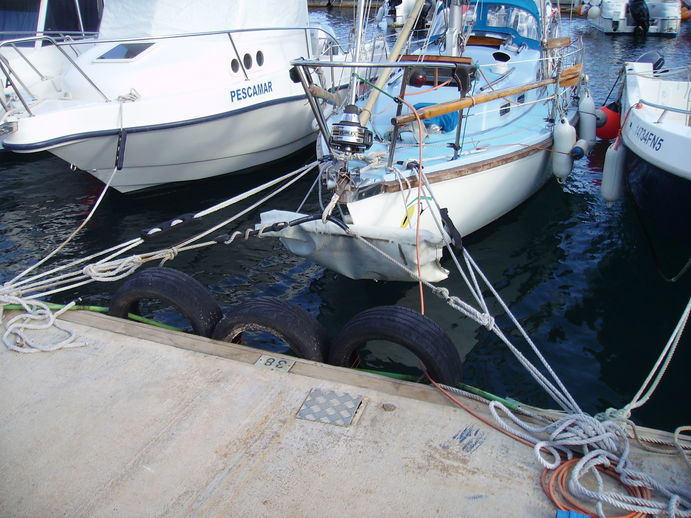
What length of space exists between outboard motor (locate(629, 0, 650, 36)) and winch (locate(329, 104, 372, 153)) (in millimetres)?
27320

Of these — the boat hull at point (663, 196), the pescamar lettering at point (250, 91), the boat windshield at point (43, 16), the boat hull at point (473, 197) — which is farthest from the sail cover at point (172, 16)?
the boat hull at point (663, 196)

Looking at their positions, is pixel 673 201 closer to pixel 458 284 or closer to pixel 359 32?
pixel 458 284

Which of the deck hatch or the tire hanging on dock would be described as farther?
the tire hanging on dock

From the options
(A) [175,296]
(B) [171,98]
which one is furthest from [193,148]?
(A) [175,296]

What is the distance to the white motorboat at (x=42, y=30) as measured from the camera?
1030 cm

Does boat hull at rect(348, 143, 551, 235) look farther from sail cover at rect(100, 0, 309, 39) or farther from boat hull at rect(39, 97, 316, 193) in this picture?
sail cover at rect(100, 0, 309, 39)

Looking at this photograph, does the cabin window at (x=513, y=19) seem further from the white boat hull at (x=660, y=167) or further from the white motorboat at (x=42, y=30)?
the white motorboat at (x=42, y=30)

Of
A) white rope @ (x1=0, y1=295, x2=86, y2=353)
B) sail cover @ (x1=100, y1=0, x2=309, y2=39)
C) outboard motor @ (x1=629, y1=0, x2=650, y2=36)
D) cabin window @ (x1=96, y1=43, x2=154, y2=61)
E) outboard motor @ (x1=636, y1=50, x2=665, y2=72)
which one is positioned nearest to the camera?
white rope @ (x1=0, y1=295, x2=86, y2=353)

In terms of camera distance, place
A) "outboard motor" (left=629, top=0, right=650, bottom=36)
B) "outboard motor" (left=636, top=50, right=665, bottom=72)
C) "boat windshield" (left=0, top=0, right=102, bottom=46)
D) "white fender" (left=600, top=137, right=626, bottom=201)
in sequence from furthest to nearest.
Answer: "outboard motor" (left=629, top=0, right=650, bottom=36) → "outboard motor" (left=636, top=50, right=665, bottom=72) → "boat windshield" (left=0, top=0, right=102, bottom=46) → "white fender" (left=600, top=137, right=626, bottom=201)

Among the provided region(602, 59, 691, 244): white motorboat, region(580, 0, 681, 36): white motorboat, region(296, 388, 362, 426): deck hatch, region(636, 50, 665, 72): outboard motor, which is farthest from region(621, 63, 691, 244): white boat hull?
region(580, 0, 681, 36): white motorboat

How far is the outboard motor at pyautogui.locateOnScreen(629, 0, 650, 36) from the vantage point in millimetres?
26016

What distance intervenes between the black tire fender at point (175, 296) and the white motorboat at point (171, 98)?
3.27 meters

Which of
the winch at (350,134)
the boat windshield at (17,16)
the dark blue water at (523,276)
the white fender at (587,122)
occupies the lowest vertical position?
the dark blue water at (523,276)

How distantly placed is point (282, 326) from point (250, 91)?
5.55m
